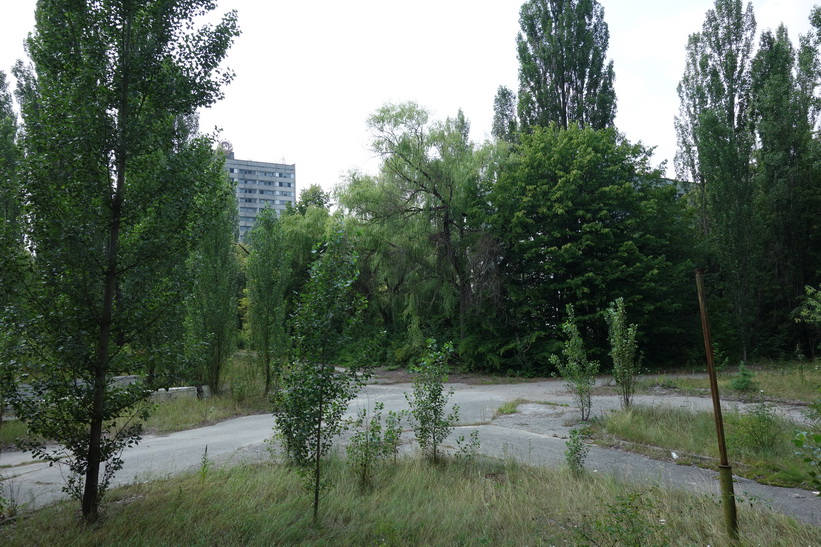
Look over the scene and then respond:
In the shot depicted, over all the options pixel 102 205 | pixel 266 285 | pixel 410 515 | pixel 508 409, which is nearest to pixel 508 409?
pixel 508 409

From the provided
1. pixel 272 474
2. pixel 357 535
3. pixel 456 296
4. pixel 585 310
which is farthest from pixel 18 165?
pixel 585 310

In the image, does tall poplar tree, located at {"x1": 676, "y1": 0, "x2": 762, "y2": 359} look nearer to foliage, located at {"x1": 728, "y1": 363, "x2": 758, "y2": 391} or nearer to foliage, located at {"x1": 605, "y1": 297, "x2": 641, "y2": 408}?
foliage, located at {"x1": 728, "y1": 363, "x2": 758, "y2": 391}

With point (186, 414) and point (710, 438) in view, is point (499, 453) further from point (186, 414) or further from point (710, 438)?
point (186, 414)

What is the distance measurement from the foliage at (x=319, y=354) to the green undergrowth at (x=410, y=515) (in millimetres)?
599

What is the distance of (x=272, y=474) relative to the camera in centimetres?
589

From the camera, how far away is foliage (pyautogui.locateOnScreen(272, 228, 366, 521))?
191 inches

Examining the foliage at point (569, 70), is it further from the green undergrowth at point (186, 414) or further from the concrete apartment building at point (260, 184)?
the concrete apartment building at point (260, 184)

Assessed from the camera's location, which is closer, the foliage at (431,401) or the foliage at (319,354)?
the foliage at (319,354)

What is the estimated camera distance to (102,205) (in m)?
5.00

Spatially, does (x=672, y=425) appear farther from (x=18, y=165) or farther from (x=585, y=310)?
(x=585, y=310)

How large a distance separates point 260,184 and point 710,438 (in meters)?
115

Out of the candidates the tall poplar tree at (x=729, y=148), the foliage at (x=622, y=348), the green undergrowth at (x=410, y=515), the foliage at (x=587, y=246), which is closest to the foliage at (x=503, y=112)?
the foliage at (x=587, y=246)

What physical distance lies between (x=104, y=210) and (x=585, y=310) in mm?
20719

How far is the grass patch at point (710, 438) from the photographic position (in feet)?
20.2
